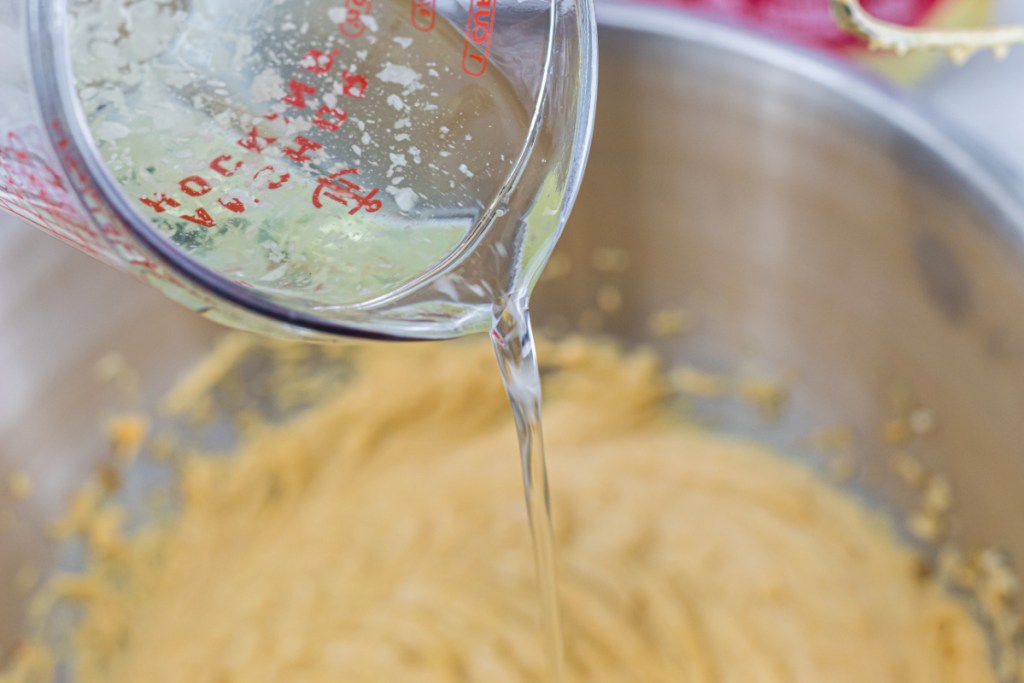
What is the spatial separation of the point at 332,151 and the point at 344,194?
23 mm

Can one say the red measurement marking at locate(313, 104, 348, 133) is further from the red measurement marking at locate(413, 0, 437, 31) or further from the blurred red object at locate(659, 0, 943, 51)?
the blurred red object at locate(659, 0, 943, 51)

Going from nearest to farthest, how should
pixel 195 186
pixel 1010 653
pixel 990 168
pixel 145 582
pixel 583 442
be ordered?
pixel 195 186
pixel 990 168
pixel 1010 653
pixel 145 582
pixel 583 442

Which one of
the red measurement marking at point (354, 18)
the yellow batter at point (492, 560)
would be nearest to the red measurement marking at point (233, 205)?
the red measurement marking at point (354, 18)

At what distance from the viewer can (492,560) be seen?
3.15ft

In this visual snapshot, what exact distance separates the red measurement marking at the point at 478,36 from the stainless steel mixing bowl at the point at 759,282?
307mm

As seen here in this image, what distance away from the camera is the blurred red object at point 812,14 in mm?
934

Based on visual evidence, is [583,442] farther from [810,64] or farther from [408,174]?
[408,174]

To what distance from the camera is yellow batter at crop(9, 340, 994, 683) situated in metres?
0.88

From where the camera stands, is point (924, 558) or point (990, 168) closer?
point (990, 168)

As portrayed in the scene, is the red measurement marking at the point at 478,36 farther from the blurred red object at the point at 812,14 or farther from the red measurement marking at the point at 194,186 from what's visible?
the blurred red object at the point at 812,14

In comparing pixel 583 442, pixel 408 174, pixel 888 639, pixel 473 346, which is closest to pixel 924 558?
pixel 888 639

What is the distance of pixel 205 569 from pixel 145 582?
52mm

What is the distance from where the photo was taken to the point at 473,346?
1.07 meters

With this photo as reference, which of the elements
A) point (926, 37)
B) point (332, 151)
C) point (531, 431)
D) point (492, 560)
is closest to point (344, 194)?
point (332, 151)
